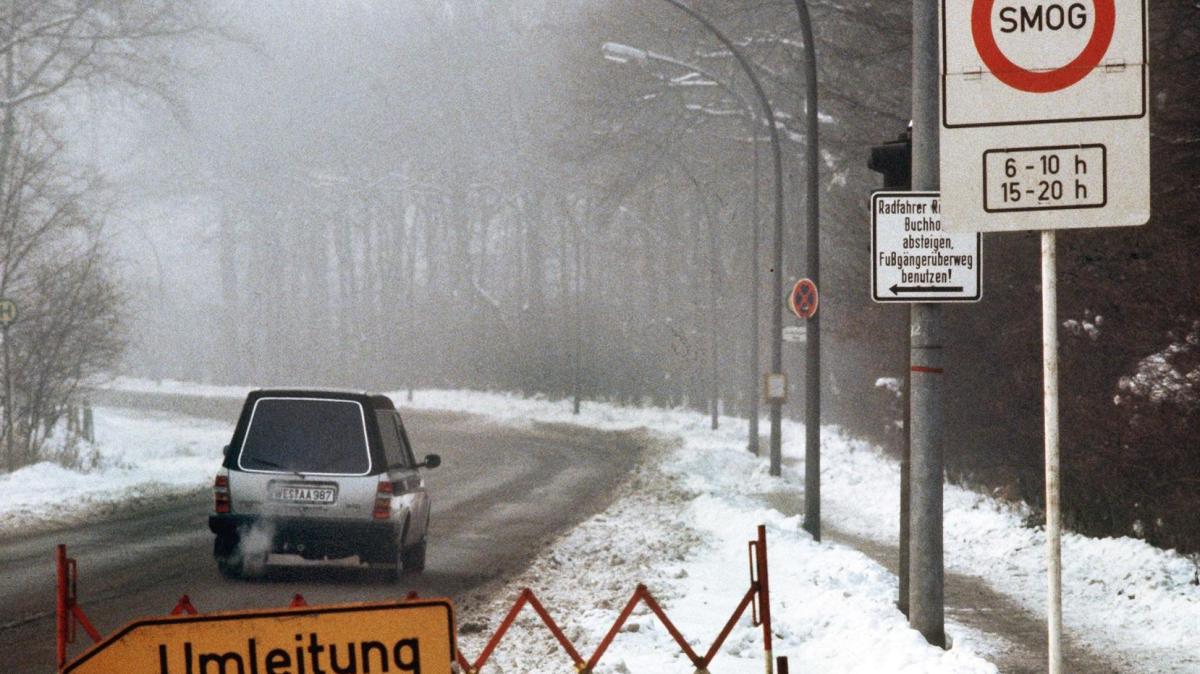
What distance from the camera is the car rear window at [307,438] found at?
15.3 meters

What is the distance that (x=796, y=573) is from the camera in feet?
50.5

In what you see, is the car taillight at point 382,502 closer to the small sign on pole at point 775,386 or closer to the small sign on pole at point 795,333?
the small sign on pole at point 795,333

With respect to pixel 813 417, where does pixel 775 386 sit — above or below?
above

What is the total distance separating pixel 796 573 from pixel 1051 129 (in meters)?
10.5

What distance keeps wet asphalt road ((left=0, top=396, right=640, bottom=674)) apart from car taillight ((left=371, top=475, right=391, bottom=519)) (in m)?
0.70

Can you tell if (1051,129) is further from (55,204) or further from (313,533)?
(55,204)

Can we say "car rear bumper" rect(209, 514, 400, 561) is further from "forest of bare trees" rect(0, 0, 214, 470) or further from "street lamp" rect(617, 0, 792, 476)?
"forest of bare trees" rect(0, 0, 214, 470)

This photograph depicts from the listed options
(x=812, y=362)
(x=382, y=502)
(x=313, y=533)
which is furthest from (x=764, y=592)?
(x=812, y=362)

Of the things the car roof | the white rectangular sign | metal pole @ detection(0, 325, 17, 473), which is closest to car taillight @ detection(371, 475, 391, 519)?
the car roof

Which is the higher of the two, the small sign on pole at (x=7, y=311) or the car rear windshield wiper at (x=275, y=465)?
the small sign on pole at (x=7, y=311)

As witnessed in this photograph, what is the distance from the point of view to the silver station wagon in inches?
596

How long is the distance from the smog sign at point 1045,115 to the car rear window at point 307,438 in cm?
1056

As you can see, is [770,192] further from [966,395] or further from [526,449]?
[966,395]

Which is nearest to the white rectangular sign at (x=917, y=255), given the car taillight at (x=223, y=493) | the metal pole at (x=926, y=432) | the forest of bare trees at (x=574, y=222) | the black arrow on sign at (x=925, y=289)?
the black arrow on sign at (x=925, y=289)
